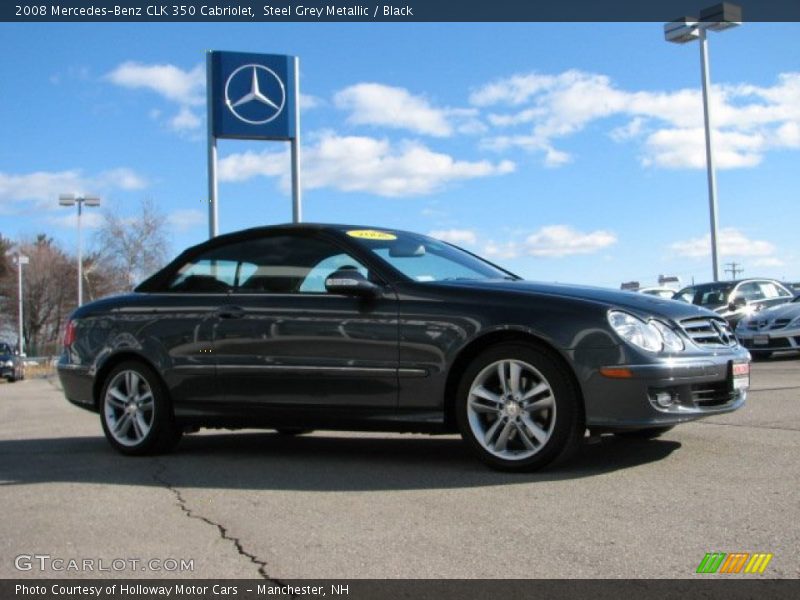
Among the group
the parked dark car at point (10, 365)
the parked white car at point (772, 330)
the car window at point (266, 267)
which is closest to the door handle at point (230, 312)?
the car window at point (266, 267)

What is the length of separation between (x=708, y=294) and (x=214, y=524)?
16.0 m

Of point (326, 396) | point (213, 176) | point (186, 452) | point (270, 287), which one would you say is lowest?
point (186, 452)

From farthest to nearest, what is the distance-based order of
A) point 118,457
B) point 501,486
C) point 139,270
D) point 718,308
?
point 139,270
point 718,308
point 118,457
point 501,486

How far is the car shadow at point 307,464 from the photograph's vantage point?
5.21m

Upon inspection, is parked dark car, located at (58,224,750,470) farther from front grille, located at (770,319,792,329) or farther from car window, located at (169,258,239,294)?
front grille, located at (770,319,792,329)

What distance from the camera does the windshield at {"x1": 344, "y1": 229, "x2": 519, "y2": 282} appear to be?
5914 millimetres

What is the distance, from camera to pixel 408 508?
450cm

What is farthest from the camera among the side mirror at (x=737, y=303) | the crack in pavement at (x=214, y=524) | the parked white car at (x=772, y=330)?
the side mirror at (x=737, y=303)

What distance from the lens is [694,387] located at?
5.19m

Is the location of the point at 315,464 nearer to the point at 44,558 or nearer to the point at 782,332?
the point at 44,558

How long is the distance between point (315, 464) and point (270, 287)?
3.93ft

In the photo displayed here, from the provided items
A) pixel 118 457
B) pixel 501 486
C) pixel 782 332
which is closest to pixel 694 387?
pixel 501 486

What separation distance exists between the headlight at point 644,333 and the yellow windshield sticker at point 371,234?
5.73 feet

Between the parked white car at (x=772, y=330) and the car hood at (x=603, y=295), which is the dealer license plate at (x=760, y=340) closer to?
the parked white car at (x=772, y=330)
